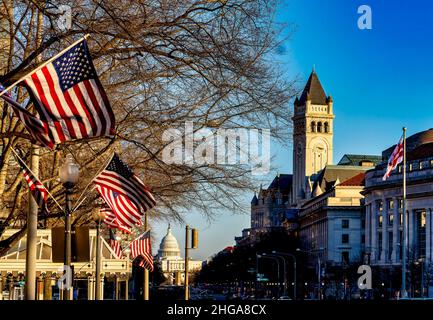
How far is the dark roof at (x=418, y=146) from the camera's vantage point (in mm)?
154913

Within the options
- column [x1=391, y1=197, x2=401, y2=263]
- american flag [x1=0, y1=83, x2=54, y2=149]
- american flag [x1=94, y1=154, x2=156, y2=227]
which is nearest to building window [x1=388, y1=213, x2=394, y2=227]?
column [x1=391, y1=197, x2=401, y2=263]

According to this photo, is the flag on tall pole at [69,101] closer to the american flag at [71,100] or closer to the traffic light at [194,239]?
the american flag at [71,100]

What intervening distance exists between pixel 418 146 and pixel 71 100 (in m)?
153

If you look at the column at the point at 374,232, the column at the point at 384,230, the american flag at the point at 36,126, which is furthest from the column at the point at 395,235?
the american flag at the point at 36,126

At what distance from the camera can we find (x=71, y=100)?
50.9 ft

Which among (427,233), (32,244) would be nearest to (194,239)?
(32,244)

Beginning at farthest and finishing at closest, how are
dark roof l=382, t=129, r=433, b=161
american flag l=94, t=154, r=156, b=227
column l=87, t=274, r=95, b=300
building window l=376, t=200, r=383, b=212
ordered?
building window l=376, t=200, r=383, b=212, dark roof l=382, t=129, r=433, b=161, column l=87, t=274, r=95, b=300, american flag l=94, t=154, r=156, b=227

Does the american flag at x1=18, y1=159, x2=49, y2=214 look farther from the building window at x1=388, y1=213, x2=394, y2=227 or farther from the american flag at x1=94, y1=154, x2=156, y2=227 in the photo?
the building window at x1=388, y1=213, x2=394, y2=227

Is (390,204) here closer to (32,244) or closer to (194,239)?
(194,239)

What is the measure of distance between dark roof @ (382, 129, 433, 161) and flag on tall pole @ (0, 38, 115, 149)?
13999 centimetres

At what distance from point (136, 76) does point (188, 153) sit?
3.95m

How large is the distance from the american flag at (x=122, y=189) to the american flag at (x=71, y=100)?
744cm

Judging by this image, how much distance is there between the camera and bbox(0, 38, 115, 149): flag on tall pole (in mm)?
15430
